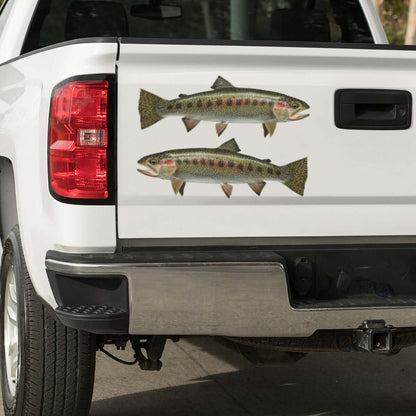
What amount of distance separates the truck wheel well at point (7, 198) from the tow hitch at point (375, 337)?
1.52m

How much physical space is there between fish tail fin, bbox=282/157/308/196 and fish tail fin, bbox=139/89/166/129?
49cm

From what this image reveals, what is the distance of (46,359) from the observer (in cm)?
388

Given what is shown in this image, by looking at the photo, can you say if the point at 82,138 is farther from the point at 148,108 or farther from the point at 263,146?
the point at 263,146

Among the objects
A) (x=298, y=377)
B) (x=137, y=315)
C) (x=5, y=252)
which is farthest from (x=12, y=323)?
(x=298, y=377)

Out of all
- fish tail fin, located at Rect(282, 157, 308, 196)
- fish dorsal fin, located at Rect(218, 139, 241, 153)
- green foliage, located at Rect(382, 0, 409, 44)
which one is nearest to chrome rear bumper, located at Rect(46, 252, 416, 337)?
fish tail fin, located at Rect(282, 157, 308, 196)

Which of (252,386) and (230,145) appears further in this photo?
(252,386)

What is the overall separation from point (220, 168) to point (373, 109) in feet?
1.99

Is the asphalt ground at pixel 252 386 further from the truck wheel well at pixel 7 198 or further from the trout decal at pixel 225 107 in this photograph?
the trout decal at pixel 225 107

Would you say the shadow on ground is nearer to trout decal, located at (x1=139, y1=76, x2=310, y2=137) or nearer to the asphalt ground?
the asphalt ground

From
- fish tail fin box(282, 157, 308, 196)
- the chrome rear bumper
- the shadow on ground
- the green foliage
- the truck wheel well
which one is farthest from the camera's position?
the green foliage

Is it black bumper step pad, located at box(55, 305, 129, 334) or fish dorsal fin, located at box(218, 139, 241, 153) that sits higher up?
fish dorsal fin, located at box(218, 139, 241, 153)

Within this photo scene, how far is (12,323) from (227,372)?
53.0 inches

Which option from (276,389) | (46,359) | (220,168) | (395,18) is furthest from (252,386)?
(395,18)

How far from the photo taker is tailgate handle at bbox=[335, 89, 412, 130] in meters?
3.58
